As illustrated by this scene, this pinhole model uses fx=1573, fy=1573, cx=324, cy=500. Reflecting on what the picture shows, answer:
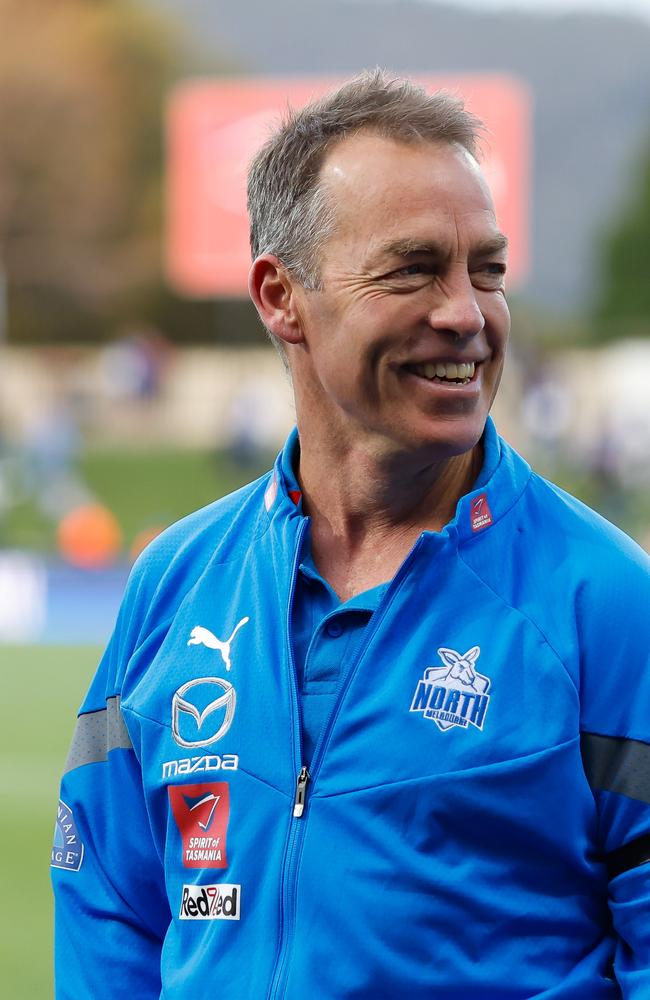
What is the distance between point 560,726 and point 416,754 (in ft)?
0.57

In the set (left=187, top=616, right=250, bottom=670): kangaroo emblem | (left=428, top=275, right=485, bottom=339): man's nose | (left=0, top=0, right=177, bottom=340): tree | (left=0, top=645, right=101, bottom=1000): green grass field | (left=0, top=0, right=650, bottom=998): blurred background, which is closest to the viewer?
(left=428, top=275, right=485, bottom=339): man's nose

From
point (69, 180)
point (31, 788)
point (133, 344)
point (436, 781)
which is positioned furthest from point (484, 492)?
point (69, 180)

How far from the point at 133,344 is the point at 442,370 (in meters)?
29.5

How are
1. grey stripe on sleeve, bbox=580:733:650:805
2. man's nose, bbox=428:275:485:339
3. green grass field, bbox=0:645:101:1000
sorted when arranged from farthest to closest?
green grass field, bbox=0:645:101:1000
man's nose, bbox=428:275:485:339
grey stripe on sleeve, bbox=580:733:650:805

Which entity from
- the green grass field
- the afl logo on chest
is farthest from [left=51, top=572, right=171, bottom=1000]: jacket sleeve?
the green grass field

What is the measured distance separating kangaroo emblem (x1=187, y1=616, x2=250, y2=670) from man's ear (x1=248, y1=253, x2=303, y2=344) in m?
0.39

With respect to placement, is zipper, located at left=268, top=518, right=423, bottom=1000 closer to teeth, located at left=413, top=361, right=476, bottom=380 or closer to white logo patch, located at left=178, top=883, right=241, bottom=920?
white logo patch, located at left=178, top=883, right=241, bottom=920

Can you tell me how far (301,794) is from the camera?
6.24ft

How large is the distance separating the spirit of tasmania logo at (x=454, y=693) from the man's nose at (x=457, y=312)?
1.28 feet

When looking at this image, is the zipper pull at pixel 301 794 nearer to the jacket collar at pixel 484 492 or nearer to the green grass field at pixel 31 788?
the jacket collar at pixel 484 492

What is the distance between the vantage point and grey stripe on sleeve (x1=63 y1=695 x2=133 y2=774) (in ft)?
7.04

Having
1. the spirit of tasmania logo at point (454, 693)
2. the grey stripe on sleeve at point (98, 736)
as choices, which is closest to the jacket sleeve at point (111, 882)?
the grey stripe on sleeve at point (98, 736)

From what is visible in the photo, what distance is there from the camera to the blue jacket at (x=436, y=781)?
1831 millimetres

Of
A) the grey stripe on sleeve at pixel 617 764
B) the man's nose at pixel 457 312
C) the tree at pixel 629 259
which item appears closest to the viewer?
the grey stripe on sleeve at pixel 617 764
